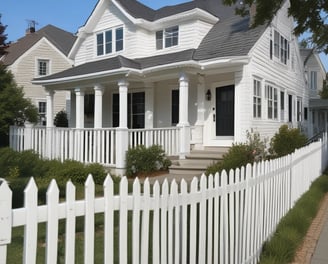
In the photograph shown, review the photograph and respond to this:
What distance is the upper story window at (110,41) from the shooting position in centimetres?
1952

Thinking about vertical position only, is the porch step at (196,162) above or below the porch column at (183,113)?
below

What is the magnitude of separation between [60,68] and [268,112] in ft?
71.1

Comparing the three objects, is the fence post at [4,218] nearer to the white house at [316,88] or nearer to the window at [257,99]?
the window at [257,99]

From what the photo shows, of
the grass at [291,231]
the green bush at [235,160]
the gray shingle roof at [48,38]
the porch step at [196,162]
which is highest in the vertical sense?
the gray shingle roof at [48,38]

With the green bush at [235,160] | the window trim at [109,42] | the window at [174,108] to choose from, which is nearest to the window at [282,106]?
the window at [174,108]

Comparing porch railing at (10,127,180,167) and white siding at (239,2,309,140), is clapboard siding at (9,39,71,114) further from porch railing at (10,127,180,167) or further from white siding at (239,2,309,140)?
white siding at (239,2,309,140)

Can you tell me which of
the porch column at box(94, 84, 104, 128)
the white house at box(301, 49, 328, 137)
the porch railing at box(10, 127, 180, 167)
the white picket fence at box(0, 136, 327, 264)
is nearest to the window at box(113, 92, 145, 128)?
the porch column at box(94, 84, 104, 128)

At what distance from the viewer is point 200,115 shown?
1612cm

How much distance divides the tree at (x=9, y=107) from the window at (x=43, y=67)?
14.4 meters

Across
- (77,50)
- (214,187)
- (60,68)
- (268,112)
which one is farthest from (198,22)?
(60,68)

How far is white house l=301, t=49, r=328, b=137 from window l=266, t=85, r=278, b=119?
39.3ft

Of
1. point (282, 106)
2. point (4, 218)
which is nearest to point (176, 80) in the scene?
point (282, 106)

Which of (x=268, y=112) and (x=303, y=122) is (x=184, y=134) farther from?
(x=303, y=122)

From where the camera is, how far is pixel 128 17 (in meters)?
18.4
